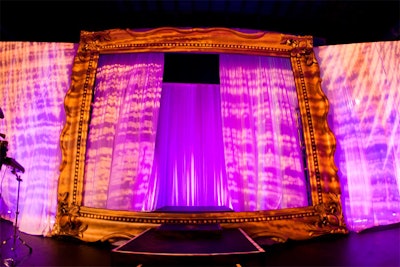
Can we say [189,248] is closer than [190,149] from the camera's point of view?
Yes

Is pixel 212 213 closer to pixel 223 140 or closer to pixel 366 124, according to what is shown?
pixel 223 140

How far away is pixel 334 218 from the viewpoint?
3281 millimetres

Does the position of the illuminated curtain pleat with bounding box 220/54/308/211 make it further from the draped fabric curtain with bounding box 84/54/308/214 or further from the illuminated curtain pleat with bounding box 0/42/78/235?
the illuminated curtain pleat with bounding box 0/42/78/235

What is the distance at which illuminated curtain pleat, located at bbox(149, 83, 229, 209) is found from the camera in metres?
4.23

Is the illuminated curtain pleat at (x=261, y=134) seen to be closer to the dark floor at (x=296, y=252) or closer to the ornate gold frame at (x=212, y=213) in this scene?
the ornate gold frame at (x=212, y=213)

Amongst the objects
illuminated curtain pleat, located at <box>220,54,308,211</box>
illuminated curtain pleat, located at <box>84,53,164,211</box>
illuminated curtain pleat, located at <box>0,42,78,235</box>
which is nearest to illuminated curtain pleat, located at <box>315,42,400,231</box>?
illuminated curtain pleat, located at <box>220,54,308,211</box>

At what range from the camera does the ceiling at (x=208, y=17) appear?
457 centimetres

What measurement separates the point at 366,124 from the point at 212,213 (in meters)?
2.40

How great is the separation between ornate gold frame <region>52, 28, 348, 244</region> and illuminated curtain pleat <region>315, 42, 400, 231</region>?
24 cm

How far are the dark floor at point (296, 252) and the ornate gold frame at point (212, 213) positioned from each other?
0.15m

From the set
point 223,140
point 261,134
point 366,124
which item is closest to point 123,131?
point 223,140

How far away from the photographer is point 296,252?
108 inches

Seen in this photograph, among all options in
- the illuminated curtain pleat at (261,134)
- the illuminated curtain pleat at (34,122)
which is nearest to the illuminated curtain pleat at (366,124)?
the illuminated curtain pleat at (261,134)

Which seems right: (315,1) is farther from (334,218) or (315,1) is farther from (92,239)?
(92,239)
